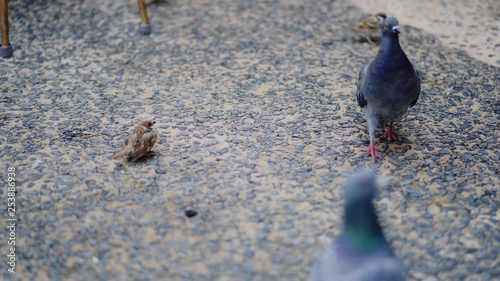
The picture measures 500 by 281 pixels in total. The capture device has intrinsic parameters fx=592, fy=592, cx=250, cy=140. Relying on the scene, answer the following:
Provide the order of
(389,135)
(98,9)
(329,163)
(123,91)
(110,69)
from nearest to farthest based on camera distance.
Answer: (329,163) < (389,135) < (123,91) < (110,69) < (98,9)

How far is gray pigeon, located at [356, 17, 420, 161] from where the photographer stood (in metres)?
2.90

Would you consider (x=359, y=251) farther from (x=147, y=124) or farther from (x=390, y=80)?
(x=147, y=124)

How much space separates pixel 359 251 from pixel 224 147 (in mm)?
1090

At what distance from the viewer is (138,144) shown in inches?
116

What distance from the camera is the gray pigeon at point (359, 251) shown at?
2.25 metres

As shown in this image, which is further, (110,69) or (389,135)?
(110,69)

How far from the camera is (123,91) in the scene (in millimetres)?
3764

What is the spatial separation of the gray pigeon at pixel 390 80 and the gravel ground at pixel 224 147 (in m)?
0.28

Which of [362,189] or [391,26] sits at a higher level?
[391,26]

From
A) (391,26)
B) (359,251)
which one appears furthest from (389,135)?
(359,251)

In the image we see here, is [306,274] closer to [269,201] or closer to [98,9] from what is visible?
[269,201]

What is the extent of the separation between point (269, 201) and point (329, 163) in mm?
455

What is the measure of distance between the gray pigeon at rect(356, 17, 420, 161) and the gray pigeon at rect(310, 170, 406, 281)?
62cm

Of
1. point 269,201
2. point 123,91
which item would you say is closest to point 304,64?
point 123,91
